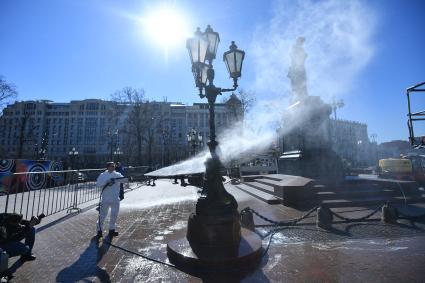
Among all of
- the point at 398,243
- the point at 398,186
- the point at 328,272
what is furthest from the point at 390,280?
the point at 398,186

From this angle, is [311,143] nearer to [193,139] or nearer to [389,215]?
[389,215]

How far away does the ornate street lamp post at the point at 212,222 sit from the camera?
12.6 ft

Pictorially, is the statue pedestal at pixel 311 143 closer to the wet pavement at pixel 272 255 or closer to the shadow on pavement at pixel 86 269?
the wet pavement at pixel 272 255

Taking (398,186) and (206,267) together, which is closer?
(206,267)

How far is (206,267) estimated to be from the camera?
3711mm

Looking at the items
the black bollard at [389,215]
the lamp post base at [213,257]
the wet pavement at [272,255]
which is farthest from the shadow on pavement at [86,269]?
the black bollard at [389,215]

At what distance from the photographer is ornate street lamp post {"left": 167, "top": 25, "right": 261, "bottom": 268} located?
385cm

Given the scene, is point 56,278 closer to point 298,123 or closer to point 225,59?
point 225,59

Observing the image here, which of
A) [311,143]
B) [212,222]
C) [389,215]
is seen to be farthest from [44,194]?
[311,143]

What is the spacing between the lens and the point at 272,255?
427 cm

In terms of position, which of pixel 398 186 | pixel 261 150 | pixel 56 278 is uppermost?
pixel 261 150

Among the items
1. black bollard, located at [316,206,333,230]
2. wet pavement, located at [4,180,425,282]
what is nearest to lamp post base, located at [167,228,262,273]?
wet pavement, located at [4,180,425,282]

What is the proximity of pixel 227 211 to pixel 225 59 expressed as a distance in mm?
3165

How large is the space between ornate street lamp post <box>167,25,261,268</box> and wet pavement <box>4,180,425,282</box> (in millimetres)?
228
